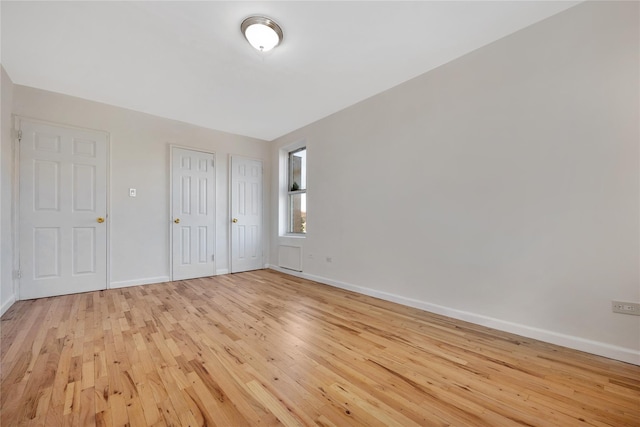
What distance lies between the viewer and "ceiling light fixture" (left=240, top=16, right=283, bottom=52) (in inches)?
80.5

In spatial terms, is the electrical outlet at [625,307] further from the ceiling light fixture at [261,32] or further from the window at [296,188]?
the window at [296,188]

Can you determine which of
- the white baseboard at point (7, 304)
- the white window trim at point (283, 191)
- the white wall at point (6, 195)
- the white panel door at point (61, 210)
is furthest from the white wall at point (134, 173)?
the white window trim at point (283, 191)

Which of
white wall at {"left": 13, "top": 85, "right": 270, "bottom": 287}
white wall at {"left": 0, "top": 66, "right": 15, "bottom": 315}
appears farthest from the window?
white wall at {"left": 0, "top": 66, "right": 15, "bottom": 315}

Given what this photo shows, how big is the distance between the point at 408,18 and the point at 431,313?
9.08 ft

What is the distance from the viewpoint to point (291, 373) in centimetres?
163

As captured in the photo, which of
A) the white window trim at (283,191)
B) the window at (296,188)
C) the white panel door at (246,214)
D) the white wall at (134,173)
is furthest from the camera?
the white window trim at (283,191)

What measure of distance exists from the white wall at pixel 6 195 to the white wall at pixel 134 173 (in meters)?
0.35

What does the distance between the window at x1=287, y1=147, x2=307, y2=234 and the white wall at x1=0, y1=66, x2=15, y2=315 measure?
11.9ft

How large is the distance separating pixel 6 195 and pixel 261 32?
3294 mm

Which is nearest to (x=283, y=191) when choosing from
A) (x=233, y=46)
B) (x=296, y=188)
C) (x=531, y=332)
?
(x=296, y=188)

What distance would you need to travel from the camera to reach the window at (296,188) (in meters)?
4.91

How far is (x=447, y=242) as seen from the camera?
2.63 m

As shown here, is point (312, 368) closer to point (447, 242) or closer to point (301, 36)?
point (447, 242)

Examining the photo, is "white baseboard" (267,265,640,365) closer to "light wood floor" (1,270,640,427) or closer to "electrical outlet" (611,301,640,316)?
"light wood floor" (1,270,640,427)
